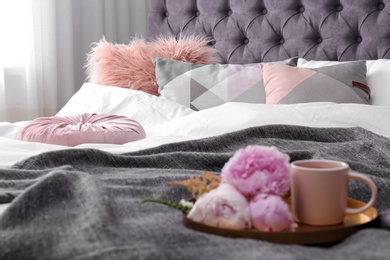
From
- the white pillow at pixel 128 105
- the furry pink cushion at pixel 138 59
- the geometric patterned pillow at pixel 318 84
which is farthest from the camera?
the furry pink cushion at pixel 138 59

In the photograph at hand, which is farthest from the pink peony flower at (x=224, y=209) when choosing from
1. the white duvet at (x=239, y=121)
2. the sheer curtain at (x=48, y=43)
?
the sheer curtain at (x=48, y=43)

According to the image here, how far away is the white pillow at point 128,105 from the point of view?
2289 mm

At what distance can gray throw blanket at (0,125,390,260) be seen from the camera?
0.80 metres

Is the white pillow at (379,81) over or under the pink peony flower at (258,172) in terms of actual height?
under

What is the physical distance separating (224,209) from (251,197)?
5 centimetres

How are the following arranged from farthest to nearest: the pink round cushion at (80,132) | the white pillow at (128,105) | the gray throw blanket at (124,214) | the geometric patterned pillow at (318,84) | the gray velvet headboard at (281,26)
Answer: the gray velvet headboard at (281,26)
the white pillow at (128,105)
the geometric patterned pillow at (318,84)
the pink round cushion at (80,132)
the gray throw blanket at (124,214)

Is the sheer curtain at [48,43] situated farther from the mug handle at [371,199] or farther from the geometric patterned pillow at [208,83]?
→ the mug handle at [371,199]

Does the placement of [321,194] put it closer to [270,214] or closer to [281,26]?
[270,214]

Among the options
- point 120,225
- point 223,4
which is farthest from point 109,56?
point 120,225

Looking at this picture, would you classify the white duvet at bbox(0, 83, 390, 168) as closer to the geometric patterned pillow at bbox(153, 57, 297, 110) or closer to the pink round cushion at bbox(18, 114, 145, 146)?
the pink round cushion at bbox(18, 114, 145, 146)

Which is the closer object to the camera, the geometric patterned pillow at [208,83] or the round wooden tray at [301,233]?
the round wooden tray at [301,233]

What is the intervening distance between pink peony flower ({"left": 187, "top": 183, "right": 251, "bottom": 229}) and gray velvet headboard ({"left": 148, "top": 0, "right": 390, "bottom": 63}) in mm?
1718

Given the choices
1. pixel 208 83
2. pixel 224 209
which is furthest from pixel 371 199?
pixel 208 83

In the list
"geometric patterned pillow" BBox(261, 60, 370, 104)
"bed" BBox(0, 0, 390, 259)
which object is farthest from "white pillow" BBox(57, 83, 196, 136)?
"geometric patterned pillow" BBox(261, 60, 370, 104)
